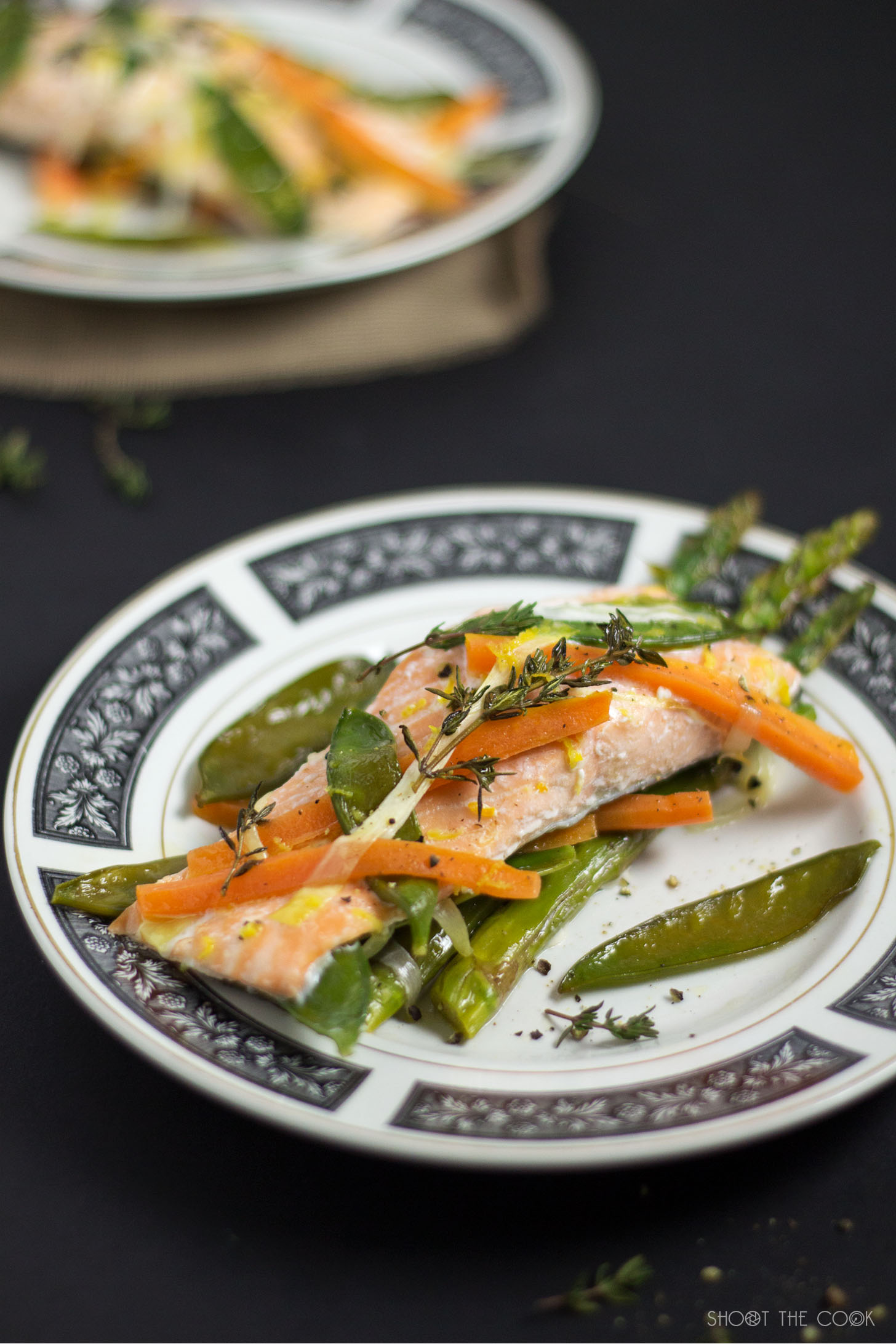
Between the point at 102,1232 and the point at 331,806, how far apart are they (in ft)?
4.11

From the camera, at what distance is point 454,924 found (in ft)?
11.5

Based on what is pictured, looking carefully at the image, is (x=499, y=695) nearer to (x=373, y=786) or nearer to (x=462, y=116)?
(x=373, y=786)

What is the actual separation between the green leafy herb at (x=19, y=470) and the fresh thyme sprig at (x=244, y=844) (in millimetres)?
3136

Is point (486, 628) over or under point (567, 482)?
under

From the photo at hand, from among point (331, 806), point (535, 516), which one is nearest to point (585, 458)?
point (535, 516)

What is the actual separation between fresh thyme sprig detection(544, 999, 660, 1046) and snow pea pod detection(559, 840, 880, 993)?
0.37 feet

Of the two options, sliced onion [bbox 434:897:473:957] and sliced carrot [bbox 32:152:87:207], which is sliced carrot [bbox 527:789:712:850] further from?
sliced carrot [bbox 32:152:87:207]

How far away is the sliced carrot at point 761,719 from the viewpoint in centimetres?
401

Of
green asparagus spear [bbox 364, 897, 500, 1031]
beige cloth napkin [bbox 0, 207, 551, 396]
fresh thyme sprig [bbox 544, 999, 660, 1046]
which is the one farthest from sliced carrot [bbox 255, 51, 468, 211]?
fresh thyme sprig [bbox 544, 999, 660, 1046]

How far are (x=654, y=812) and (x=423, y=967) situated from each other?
972 millimetres

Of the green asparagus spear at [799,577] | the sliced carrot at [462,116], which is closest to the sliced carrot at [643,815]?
the green asparagus spear at [799,577]

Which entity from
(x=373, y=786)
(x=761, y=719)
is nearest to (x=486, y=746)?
(x=373, y=786)

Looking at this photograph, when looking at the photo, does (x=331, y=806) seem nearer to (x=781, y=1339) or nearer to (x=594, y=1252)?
(x=594, y=1252)

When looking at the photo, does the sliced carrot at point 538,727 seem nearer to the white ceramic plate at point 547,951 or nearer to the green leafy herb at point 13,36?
the white ceramic plate at point 547,951
